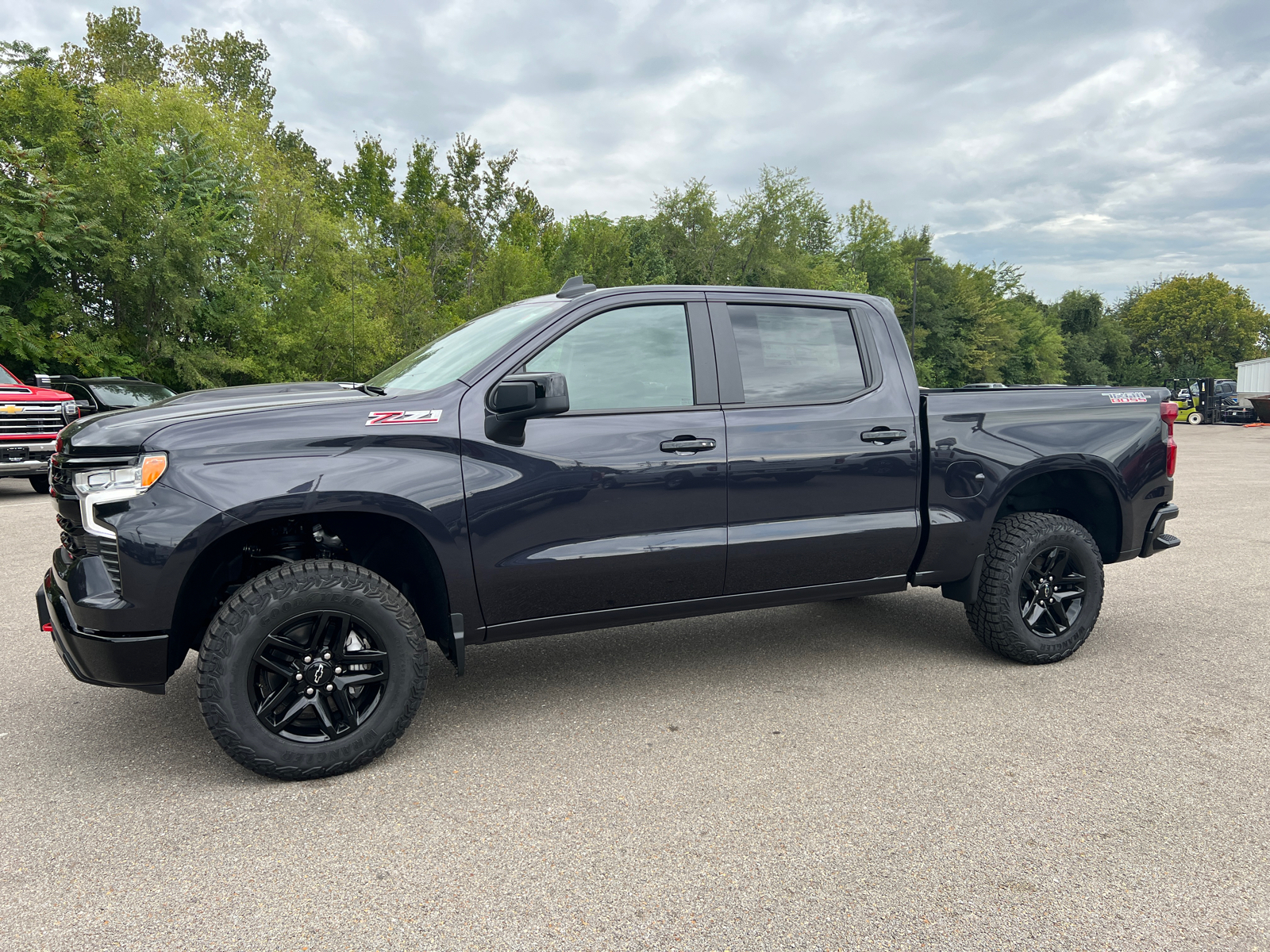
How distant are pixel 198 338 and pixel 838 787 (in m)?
24.8

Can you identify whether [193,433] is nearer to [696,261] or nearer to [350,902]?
[350,902]

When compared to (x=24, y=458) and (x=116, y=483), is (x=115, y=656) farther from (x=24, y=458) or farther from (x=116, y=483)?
(x=24, y=458)

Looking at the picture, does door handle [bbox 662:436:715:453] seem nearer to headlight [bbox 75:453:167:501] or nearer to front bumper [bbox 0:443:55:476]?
headlight [bbox 75:453:167:501]

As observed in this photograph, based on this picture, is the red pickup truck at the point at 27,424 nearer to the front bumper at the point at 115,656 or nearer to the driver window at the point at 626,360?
the front bumper at the point at 115,656

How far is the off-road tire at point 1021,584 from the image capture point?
174 inches

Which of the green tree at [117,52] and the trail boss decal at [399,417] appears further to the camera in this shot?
the green tree at [117,52]

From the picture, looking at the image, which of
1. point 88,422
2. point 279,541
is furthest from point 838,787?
point 88,422

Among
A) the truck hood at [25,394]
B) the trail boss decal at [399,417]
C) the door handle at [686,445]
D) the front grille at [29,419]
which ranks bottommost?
the door handle at [686,445]

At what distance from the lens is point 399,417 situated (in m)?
3.37

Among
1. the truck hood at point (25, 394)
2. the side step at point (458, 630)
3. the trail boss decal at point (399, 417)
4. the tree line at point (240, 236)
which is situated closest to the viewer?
the trail boss decal at point (399, 417)

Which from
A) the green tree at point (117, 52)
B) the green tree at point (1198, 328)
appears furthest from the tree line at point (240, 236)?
the green tree at point (1198, 328)

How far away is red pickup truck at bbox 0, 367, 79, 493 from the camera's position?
38.1 ft

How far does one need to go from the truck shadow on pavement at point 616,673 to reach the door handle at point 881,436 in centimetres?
123

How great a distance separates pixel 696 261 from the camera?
161ft
